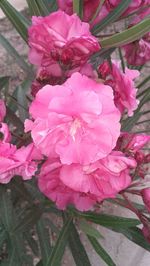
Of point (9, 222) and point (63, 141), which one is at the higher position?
point (63, 141)

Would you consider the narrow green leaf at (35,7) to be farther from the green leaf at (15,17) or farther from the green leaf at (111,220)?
the green leaf at (111,220)

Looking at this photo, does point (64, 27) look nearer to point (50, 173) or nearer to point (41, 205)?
point (50, 173)

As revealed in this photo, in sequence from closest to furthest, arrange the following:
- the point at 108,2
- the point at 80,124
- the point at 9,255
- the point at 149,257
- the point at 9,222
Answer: the point at 80,124, the point at 108,2, the point at 9,222, the point at 9,255, the point at 149,257

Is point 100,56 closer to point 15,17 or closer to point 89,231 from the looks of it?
point 15,17

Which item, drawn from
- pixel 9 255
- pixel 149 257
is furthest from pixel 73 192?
pixel 149 257

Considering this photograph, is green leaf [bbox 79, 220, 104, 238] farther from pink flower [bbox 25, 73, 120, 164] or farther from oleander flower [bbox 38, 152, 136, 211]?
pink flower [bbox 25, 73, 120, 164]

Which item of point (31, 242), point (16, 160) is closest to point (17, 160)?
point (16, 160)

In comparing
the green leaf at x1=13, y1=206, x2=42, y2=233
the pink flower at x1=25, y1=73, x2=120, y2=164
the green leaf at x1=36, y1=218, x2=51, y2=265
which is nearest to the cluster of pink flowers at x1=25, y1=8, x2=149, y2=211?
the pink flower at x1=25, y1=73, x2=120, y2=164
